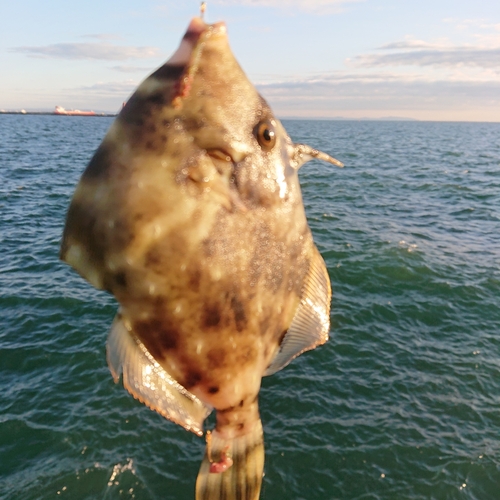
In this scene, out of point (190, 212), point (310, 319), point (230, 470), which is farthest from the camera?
point (310, 319)

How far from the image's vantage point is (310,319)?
11.0 feet

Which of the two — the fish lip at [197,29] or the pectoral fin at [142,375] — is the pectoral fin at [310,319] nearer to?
the pectoral fin at [142,375]

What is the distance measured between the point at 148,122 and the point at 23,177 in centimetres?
4114

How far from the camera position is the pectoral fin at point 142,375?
2801 millimetres

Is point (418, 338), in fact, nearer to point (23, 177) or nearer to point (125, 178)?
point (125, 178)

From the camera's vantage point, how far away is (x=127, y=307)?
8.90 ft

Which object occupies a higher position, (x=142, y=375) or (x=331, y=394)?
(x=142, y=375)

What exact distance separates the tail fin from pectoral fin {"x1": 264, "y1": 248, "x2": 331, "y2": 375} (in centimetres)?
59

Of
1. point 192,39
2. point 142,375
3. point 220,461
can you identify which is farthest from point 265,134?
point 220,461

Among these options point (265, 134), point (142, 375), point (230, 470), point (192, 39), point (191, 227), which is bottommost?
point (230, 470)

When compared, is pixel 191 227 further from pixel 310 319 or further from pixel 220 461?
pixel 220 461

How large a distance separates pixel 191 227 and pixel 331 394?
11.1m

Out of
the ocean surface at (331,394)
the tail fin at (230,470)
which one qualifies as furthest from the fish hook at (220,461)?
the ocean surface at (331,394)

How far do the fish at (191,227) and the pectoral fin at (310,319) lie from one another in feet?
0.91
